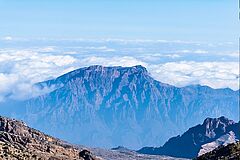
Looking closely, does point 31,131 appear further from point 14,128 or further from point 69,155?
point 69,155

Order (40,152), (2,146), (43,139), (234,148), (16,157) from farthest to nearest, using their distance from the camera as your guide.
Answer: (43,139)
(40,152)
(2,146)
(16,157)
(234,148)

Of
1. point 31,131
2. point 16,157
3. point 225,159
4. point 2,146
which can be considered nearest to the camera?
point 225,159

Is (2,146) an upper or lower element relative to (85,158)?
upper

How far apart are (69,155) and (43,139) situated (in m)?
22.4

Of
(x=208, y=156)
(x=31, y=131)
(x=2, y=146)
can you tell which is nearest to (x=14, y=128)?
(x=31, y=131)

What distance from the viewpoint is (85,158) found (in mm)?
166750

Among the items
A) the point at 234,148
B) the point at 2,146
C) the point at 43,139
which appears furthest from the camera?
the point at 43,139

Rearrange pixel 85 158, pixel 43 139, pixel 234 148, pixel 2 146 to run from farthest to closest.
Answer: pixel 43 139, pixel 85 158, pixel 2 146, pixel 234 148

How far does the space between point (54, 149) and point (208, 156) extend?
7117cm

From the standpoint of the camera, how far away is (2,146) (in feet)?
448

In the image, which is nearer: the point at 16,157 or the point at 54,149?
the point at 16,157

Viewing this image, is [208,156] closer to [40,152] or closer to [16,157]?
[16,157]

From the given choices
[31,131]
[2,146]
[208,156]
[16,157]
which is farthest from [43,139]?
[208,156]

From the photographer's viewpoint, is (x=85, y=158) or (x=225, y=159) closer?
(x=225, y=159)
